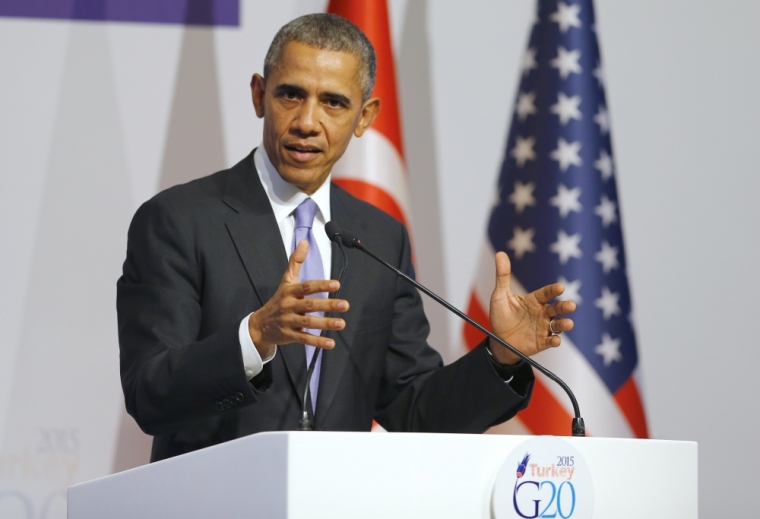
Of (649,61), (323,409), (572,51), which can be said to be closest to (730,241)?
(649,61)

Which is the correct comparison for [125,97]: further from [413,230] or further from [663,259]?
[663,259]

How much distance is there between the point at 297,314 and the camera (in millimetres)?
1435

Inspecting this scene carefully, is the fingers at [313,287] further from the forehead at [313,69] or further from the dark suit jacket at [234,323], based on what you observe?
the forehead at [313,69]

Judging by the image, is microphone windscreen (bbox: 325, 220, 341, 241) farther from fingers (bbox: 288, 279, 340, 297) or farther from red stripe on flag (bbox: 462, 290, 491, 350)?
red stripe on flag (bbox: 462, 290, 491, 350)

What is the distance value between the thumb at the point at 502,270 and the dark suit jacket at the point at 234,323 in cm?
16

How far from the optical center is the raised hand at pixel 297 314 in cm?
141

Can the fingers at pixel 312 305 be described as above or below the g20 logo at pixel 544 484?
above

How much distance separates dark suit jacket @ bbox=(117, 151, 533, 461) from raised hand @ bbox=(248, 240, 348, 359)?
0.58 ft

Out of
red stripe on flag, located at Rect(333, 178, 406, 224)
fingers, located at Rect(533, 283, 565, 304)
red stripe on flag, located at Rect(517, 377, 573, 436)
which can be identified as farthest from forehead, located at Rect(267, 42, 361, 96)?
red stripe on flag, located at Rect(517, 377, 573, 436)

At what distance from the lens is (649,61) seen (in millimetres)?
3680

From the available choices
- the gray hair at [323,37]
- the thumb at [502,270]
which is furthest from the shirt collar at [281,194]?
the thumb at [502,270]

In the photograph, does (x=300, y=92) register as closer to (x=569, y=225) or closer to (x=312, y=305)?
(x=312, y=305)

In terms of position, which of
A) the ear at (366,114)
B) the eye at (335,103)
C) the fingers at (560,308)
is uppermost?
the ear at (366,114)

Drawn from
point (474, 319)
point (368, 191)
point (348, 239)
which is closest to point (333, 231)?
point (348, 239)
